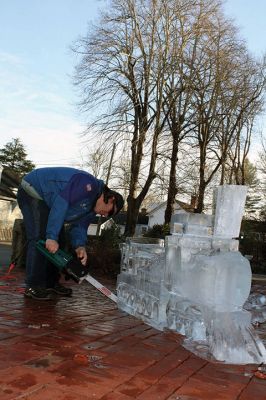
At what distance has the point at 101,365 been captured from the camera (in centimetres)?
249

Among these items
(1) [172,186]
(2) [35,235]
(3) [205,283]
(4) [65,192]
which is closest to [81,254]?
(2) [35,235]

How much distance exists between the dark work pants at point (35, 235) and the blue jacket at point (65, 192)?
0.12 metres

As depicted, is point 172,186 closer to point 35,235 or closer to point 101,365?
point 35,235

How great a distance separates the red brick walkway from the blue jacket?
849 millimetres

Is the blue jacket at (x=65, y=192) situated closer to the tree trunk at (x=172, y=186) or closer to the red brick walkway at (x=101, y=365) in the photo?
the red brick walkway at (x=101, y=365)

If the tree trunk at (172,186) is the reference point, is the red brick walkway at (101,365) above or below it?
below

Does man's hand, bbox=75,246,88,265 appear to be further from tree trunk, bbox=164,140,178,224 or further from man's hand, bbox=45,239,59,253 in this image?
tree trunk, bbox=164,140,178,224

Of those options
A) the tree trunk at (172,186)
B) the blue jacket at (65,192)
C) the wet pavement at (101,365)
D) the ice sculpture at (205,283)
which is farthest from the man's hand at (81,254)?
the tree trunk at (172,186)

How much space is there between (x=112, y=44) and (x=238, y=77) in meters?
6.18

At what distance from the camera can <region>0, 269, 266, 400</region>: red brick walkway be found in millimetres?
2107

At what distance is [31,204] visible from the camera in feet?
15.0

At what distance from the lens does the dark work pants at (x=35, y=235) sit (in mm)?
4480

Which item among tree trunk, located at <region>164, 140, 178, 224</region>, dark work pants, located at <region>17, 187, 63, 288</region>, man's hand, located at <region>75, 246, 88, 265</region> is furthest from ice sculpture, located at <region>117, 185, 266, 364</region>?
tree trunk, located at <region>164, 140, 178, 224</region>

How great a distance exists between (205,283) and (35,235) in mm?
2056
